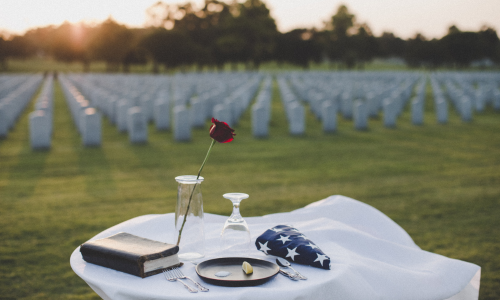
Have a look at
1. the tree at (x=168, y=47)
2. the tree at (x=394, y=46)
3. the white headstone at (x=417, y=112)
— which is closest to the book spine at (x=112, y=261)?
the white headstone at (x=417, y=112)

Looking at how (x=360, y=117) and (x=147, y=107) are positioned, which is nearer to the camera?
(x=360, y=117)

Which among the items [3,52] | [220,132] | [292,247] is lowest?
[292,247]

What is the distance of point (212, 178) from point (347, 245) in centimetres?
486

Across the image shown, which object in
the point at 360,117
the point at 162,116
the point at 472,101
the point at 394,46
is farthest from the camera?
the point at 394,46

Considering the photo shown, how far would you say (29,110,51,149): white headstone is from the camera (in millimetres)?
9281

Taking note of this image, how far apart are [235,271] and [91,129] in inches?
340

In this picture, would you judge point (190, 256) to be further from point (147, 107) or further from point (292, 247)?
point (147, 107)

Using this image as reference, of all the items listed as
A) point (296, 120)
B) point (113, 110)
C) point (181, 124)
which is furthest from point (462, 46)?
point (181, 124)

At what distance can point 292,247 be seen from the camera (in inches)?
Answer: 80.7

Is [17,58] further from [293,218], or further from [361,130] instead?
[293,218]

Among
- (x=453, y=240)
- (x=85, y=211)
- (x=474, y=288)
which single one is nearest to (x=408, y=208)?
(x=453, y=240)

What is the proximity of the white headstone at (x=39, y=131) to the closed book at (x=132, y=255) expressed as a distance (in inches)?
319

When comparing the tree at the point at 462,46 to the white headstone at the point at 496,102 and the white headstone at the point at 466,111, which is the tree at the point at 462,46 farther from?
the white headstone at the point at 466,111

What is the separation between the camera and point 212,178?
7.20m
